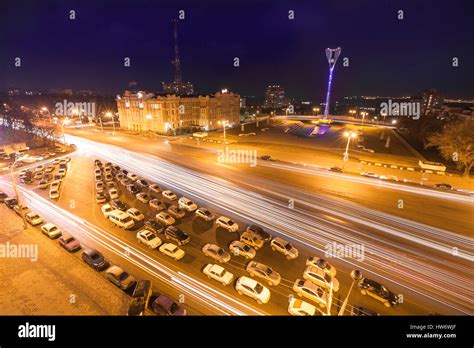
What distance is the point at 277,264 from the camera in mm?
17875

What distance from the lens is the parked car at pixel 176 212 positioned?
2385cm

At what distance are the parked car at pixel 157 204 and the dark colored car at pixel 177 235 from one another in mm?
5078

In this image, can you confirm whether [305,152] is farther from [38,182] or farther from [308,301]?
[38,182]

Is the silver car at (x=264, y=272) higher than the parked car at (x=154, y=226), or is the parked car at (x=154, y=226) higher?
the parked car at (x=154, y=226)

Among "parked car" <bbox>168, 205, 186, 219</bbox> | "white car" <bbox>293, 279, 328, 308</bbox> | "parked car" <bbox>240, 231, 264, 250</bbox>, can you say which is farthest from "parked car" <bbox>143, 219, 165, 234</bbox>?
"white car" <bbox>293, 279, 328, 308</bbox>

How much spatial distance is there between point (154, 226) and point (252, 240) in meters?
9.54

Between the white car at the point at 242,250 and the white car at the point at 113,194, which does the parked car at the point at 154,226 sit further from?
the white car at the point at 113,194

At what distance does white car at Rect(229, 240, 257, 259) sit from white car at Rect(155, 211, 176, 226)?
7.23 m

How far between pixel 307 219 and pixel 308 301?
942 cm

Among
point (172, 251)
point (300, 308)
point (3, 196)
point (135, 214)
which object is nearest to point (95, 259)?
point (172, 251)

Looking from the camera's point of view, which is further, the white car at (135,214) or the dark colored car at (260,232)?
the white car at (135,214)

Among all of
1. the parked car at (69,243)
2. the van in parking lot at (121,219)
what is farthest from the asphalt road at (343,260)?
the parked car at (69,243)

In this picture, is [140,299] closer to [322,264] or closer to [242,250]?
[242,250]

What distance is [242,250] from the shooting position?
1866cm
